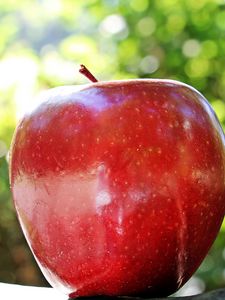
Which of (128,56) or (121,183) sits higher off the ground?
(121,183)

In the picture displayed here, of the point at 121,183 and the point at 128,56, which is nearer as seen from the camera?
the point at 121,183

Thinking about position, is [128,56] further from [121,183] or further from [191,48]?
[121,183]

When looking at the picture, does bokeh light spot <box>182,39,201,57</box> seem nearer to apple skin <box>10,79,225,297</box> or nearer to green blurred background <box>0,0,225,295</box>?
green blurred background <box>0,0,225,295</box>

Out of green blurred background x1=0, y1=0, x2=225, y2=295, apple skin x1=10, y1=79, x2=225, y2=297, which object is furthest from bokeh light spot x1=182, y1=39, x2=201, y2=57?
apple skin x1=10, y1=79, x2=225, y2=297

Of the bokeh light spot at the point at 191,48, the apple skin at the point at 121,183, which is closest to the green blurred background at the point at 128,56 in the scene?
the bokeh light spot at the point at 191,48

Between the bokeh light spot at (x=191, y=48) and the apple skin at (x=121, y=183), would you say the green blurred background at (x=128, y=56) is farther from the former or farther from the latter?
the apple skin at (x=121, y=183)

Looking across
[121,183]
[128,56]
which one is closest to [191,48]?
[128,56]

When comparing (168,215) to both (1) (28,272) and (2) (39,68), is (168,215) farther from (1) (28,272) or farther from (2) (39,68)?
(1) (28,272)
